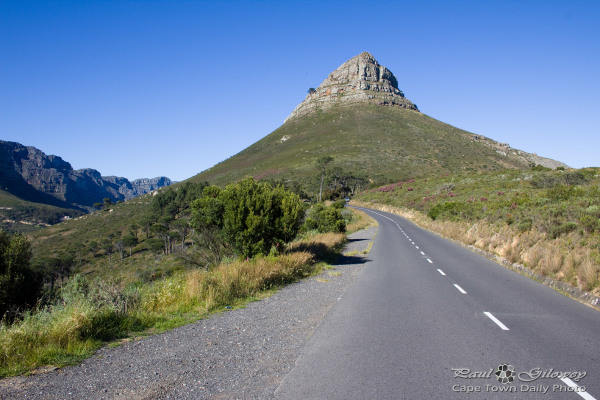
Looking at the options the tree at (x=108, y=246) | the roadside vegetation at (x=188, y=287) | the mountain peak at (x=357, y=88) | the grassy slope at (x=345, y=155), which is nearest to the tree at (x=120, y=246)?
the tree at (x=108, y=246)

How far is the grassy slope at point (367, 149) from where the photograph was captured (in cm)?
8121

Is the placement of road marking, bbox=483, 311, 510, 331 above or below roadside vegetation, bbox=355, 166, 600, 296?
below

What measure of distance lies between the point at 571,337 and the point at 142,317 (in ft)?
23.3

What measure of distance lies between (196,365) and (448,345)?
3534 millimetres

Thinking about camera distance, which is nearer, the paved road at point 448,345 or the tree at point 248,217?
the paved road at point 448,345

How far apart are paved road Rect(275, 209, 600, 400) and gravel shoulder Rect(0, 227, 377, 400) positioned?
347 mm

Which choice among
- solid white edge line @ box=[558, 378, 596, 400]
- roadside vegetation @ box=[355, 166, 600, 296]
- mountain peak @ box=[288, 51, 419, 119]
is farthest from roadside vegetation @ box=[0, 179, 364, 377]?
mountain peak @ box=[288, 51, 419, 119]

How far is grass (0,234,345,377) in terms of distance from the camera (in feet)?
14.4

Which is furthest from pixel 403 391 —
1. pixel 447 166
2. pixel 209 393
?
pixel 447 166

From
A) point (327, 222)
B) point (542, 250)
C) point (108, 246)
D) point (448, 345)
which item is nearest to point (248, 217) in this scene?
point (448, 345)

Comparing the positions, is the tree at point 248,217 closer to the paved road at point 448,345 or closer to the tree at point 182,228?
the paved road at point 448,345

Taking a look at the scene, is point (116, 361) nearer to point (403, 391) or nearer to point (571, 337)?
point (403, 391)

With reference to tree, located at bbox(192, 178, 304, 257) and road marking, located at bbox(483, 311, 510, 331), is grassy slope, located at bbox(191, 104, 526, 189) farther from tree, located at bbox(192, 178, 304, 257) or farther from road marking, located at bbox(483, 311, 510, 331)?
road marking, located at bbox(483, 311, 510, 331)

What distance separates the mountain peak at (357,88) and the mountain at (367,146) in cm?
51
